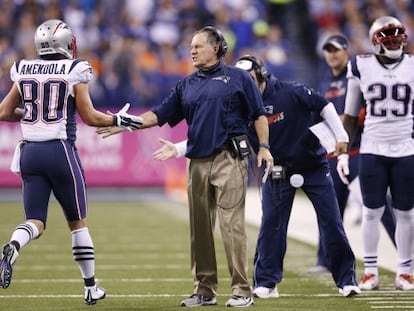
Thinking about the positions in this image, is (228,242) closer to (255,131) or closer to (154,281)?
(255,131)

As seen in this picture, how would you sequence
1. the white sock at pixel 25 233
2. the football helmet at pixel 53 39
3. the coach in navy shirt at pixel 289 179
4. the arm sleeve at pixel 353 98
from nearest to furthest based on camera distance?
1. the white sock at pixel 25 233
2. the football helmet at pixel 53 39
3. the coach in navy shirt at pixel 289 179
4. the arm sleeve at pixel 353 98

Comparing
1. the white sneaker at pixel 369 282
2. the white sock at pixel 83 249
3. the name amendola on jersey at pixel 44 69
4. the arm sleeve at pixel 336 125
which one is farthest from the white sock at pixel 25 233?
the white sneaker at pixel 369 282

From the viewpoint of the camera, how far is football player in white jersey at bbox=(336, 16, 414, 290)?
7.72 m

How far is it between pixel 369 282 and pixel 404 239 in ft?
1.36

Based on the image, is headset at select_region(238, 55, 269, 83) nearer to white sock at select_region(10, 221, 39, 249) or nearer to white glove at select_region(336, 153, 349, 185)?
white glove at select_region(336, 153, 349, 185)

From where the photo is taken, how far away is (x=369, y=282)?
788 cm

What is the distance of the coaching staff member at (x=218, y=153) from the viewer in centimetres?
689

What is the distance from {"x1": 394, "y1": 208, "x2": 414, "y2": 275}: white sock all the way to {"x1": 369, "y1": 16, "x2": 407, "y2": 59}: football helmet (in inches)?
45.8

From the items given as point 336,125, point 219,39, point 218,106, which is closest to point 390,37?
point 336,125

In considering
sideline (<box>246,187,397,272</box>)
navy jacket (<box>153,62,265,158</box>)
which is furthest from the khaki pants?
sideline (<box>246,187,397,272</box>)

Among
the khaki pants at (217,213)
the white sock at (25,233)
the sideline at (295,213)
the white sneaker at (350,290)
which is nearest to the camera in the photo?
the white sock at (25,233)

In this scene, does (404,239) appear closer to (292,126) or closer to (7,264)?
(292,126)

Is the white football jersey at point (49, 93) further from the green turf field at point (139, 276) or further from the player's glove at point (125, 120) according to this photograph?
the green turf field at point (139, 276)

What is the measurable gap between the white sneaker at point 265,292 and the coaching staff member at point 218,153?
0.54 metres
